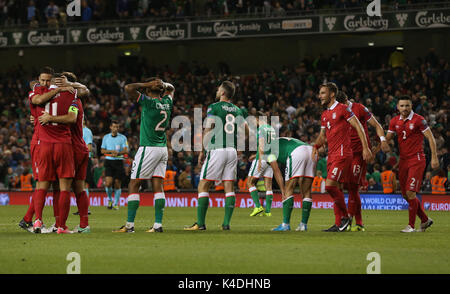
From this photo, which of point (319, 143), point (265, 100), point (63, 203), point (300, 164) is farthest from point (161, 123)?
point (265, 100)

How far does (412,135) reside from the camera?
45.3 feet

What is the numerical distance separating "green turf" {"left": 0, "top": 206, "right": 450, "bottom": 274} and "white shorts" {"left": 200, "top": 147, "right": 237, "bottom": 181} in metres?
0.92

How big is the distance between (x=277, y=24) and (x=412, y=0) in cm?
581

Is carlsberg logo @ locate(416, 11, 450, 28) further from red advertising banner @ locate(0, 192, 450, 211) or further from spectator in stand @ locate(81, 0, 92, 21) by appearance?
spectator in stand @ locate(81, 0, 92, 21)

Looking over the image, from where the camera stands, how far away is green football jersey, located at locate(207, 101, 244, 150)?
1316cm

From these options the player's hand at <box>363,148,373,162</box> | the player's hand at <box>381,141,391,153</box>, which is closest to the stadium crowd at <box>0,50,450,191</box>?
the player's hand at <box>381,141,391,153</box>

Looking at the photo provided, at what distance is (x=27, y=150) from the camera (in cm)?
3244

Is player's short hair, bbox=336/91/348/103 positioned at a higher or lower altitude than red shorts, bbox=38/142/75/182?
higher

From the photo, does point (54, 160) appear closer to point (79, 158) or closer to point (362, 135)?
point (79, 158)

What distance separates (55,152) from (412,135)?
6021 mm

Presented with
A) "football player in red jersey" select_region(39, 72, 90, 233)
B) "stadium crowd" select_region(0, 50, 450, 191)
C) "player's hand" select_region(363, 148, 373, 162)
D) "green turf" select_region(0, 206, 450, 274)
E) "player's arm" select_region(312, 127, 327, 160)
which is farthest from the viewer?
"stadium crowd" select_region(0, 50, 450, 191)

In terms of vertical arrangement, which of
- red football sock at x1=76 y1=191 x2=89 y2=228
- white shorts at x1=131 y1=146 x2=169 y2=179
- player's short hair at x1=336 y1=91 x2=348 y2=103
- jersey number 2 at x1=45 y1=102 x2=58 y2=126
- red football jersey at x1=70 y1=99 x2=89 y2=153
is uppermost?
player's short hair at x1=336 y1=91 x2=348 y2=103
